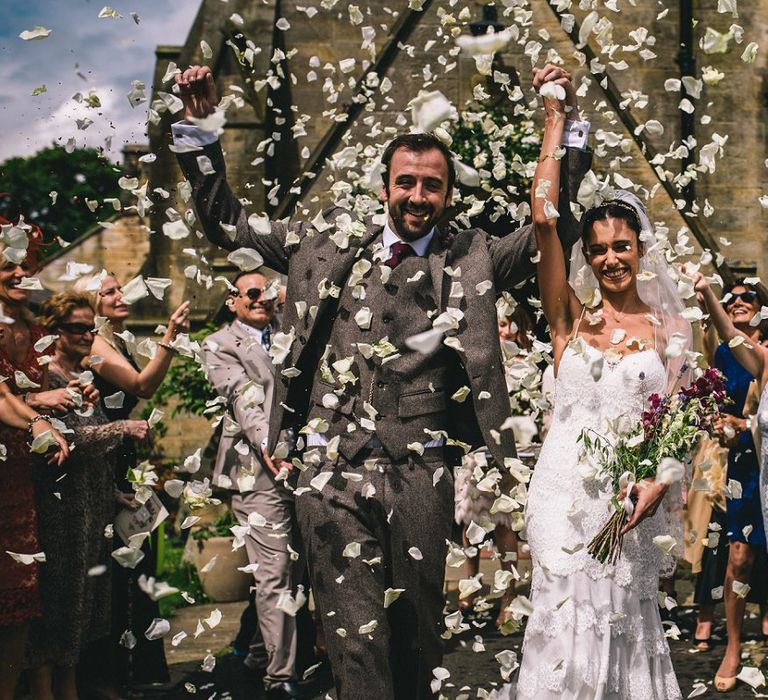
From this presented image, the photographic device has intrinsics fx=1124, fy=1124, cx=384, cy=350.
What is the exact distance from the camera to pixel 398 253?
4.48 m

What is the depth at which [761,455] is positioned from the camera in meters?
6.73

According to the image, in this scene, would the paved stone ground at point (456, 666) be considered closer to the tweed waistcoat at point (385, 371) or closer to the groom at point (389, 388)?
the groom at point (389, 388)

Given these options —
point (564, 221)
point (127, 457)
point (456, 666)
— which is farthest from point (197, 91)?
point (456, 666)

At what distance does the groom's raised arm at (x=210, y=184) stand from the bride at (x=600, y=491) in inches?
43.8

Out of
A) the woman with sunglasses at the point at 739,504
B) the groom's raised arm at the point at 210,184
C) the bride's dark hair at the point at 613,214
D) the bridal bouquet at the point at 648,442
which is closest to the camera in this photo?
the groom's raised arm at the point at 210,184

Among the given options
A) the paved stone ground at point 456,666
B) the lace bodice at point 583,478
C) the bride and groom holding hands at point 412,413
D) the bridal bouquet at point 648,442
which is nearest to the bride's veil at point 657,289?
the lace bodice at point 583,478

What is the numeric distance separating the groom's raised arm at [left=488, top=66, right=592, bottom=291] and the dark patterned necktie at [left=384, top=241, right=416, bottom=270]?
0.33 metres

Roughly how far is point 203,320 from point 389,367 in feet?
29.7

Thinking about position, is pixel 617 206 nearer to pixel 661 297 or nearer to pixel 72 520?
pixel 661 297

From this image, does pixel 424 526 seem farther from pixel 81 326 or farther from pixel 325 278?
pixel 81 326

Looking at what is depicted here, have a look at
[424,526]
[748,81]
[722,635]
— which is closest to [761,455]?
[722,635]

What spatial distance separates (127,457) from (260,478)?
0.85m

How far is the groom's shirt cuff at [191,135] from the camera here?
173 inches

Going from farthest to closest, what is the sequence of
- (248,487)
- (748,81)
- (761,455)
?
(748,81), (761,455), (248,487)
